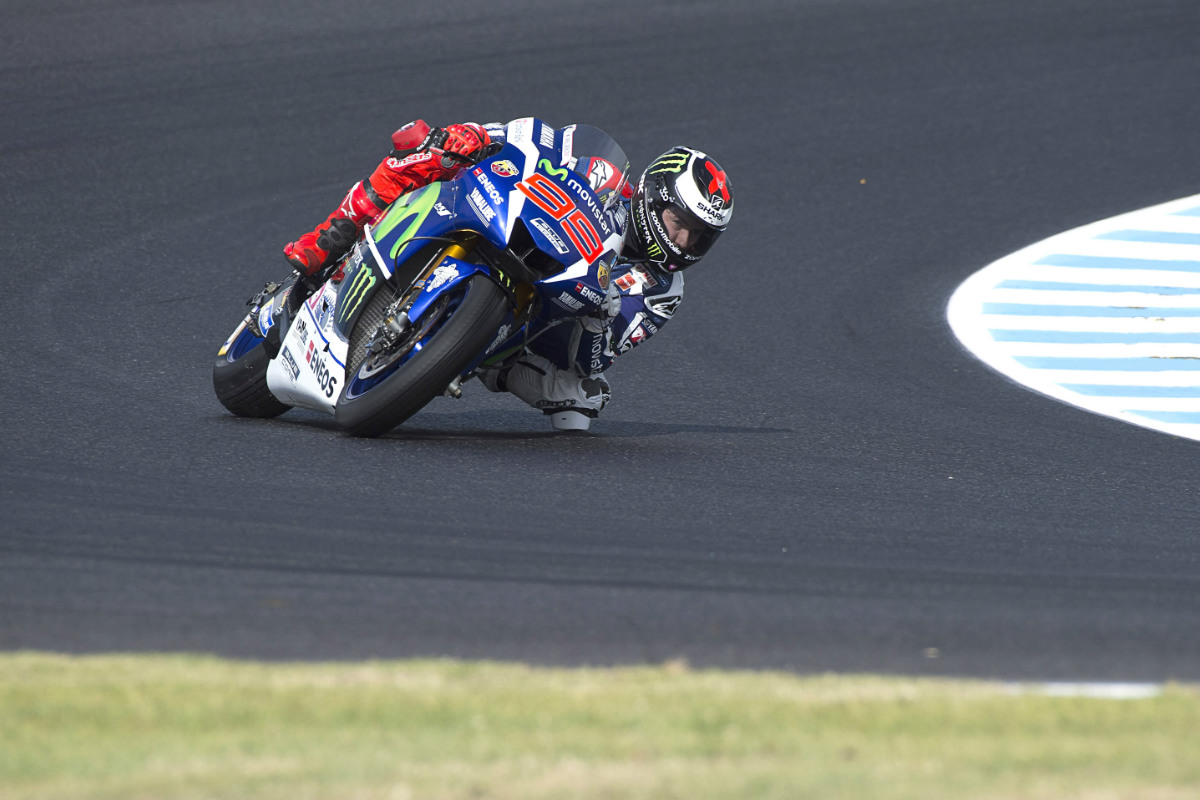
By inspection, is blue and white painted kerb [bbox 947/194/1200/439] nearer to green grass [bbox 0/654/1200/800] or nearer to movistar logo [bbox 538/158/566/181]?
movistar logo [bbox 538/158/566/181]

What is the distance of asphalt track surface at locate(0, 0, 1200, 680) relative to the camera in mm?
4449

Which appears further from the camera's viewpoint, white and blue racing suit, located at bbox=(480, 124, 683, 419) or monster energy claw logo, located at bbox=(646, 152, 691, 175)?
white and blue racing suit, located at bbox=(480, 124, 683, 419)

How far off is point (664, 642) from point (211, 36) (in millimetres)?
11903

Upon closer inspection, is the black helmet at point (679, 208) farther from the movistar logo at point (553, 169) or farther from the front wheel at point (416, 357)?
the front wheel at point (416, 357)

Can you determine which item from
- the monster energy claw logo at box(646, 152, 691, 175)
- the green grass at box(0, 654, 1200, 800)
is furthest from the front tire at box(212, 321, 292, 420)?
the green grass at box(0, 654, 1200, 800)

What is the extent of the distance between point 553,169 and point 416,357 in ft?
3.25

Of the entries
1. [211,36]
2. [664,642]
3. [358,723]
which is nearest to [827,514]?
[664,642]

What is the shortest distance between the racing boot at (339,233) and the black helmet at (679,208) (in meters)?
1.13

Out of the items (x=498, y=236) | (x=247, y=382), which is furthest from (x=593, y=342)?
(x=247, y=382)

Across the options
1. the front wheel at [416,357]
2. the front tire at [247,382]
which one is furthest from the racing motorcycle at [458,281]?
the front tire at [247,382]

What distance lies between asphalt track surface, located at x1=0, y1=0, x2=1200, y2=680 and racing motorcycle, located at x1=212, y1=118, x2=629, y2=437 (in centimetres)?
32

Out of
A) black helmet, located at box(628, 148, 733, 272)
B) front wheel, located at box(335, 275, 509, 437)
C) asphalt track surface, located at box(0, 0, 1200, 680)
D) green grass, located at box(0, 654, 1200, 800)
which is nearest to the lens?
green grass, located at box(0, 654, 1200, 800)

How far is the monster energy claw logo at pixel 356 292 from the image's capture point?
6.42 meters

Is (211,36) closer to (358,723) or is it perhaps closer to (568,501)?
(568,501)
